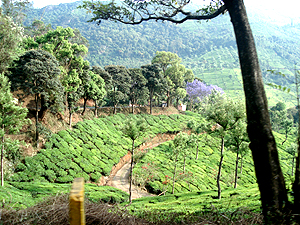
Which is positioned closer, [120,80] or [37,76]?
[37,76]

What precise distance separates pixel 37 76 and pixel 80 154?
10.5m

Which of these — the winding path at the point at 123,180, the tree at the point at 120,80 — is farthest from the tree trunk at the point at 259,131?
the tree at the point at 120,80

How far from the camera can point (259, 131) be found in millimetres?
4023

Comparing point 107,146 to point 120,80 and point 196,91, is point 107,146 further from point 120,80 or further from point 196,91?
point 196,91

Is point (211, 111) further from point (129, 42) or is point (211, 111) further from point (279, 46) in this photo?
point (279, 46)

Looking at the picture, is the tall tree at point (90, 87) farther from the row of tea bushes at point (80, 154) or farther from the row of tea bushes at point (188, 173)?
the row of tea bushes at point (188, 173)

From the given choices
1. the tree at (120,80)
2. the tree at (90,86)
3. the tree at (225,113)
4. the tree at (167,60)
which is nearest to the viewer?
the tree at (225,113)

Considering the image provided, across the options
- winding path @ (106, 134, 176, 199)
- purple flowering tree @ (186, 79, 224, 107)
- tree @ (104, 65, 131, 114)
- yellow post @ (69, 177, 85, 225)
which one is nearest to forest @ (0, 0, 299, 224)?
tree @ (104, 65, 131, 114)

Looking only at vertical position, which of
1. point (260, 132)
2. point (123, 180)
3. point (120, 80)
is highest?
point (120, 80)

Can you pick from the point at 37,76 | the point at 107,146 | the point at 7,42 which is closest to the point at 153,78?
the point at 107,146

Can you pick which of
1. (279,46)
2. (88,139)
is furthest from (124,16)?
(279,46)

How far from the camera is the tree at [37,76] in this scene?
20.4m

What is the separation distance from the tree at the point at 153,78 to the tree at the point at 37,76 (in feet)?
86.1

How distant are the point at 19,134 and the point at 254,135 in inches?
933
